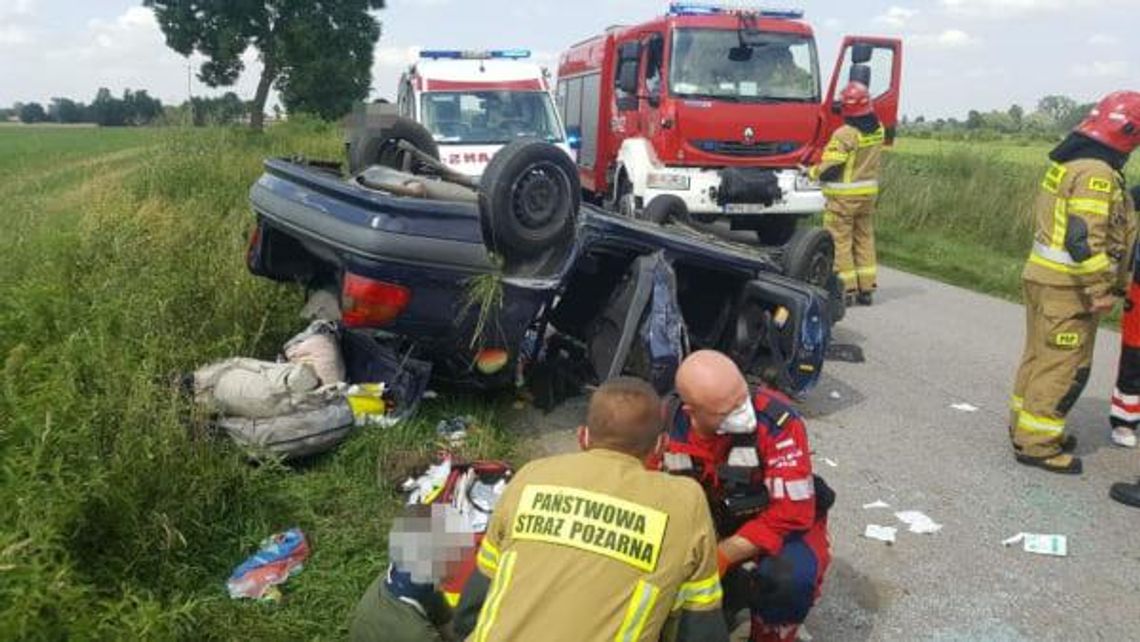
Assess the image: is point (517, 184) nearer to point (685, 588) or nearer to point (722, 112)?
point (685, 588)

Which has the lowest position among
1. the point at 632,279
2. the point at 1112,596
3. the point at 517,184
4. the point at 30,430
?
the point at 1112,596

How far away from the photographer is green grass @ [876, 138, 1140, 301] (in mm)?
11227

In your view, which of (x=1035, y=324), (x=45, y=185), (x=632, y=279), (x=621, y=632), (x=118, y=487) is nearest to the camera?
(x=621, y=632)

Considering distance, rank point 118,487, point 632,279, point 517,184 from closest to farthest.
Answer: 1. point 118,487
2. point 517,184
3. point 632,279

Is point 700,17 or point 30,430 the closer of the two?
point 30,430

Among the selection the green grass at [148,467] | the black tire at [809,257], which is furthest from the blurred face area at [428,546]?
the black tire at [809,257]

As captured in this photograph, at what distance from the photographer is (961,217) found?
14.0 metres

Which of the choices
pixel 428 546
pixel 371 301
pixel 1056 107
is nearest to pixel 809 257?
pixel 371 301

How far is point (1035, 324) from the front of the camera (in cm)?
500

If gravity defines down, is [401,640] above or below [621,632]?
below

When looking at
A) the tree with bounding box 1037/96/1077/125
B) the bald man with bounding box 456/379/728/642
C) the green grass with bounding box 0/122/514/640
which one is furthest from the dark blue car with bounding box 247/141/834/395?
the tree with bounding box 1037/96/1077/125

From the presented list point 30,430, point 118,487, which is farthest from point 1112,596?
point 30,430

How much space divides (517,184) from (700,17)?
21.6ft

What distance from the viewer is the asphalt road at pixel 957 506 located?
3467mm
